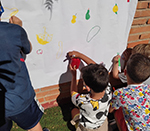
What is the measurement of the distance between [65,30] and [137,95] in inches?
32.9

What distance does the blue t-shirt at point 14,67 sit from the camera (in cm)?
88

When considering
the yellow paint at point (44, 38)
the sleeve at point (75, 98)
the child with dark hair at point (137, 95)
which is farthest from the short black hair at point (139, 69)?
the yellow paint at point (44, 38)

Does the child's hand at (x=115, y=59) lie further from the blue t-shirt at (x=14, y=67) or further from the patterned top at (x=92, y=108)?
the blue t-shirt at (x=14, y=67)

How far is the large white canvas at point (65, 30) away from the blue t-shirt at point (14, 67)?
0.18m

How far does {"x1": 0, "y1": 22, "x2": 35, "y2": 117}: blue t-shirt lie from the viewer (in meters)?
0.88

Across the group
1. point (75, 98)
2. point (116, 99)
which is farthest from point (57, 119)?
point (116, 99)

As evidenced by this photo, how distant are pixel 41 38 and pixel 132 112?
1010 millimetres

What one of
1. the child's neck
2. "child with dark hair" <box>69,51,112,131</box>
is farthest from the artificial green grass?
the child's neck

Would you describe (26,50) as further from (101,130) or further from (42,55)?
(101,130)

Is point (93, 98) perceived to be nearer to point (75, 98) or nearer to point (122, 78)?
point (75, 98)

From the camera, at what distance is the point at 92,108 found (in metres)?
1.21

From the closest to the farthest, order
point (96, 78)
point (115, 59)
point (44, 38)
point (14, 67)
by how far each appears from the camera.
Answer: point (14, 67), point (96, 78), point (44, 38), point (115, 59)

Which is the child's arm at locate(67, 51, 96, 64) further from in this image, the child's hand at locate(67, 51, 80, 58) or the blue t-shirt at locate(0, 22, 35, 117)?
the blue t-shirt at locate(0, 22, 35, 117)

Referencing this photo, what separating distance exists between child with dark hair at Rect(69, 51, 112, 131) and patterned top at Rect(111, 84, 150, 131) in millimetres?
148
